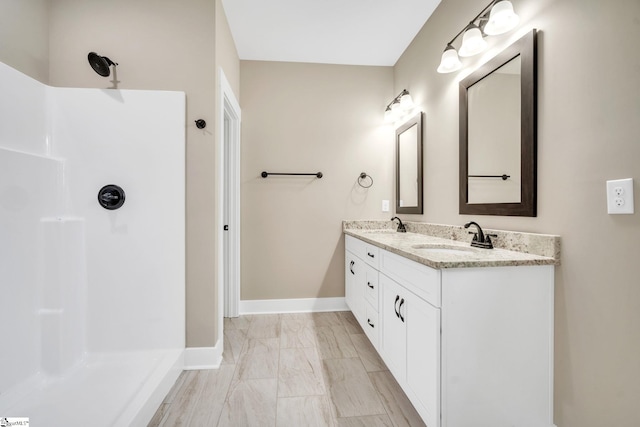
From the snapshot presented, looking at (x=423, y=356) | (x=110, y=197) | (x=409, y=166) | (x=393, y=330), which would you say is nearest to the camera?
(x=423, y=356)

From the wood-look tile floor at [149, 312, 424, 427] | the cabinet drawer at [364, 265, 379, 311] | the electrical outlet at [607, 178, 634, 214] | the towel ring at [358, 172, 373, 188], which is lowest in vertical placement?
the wood-look tile floor at [149, 312, 424, 427]

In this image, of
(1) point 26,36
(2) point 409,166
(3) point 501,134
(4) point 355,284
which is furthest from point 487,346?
(1) point 26,36

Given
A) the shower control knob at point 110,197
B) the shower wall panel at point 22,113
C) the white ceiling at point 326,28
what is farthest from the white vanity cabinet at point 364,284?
the shower wall panel at point 22,113

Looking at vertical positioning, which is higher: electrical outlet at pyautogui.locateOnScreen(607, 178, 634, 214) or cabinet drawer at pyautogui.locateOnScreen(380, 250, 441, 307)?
electrical outlet at pyautogui.locateOnScreen(607, 178, 634, 214)

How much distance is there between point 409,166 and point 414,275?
1483mm

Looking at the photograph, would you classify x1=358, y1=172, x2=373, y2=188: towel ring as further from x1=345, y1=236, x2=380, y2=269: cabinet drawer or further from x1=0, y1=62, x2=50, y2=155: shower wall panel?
x1=0, y1=62, x2=50, y2=155: shower wall panel

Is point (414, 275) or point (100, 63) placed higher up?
point (100, 63)

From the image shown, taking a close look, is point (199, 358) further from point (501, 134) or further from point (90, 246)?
point (501, 134)

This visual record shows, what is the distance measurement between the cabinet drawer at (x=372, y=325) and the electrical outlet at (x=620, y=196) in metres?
1.27

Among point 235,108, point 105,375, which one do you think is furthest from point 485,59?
point 105,375

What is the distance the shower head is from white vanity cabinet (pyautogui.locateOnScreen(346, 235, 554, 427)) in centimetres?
205

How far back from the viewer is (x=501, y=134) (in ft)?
4.91

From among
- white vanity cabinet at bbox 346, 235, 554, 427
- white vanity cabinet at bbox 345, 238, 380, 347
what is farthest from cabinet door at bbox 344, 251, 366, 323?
A: white vanity cabinet at bbox 346, 235, 554, 427

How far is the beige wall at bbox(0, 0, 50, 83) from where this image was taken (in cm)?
148
